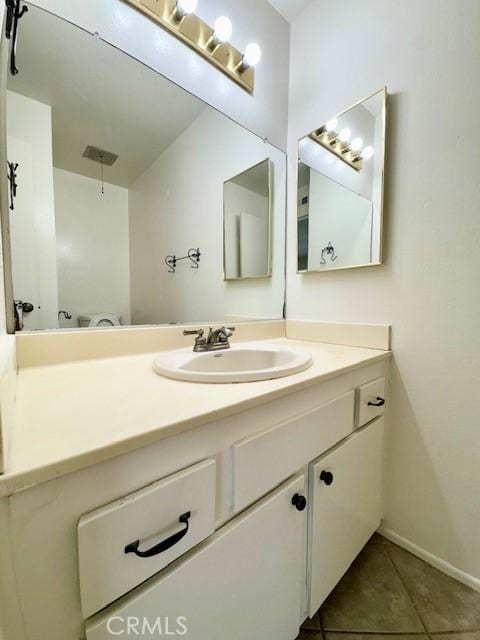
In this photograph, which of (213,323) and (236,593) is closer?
(236,593)

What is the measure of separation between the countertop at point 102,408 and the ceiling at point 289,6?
172 centimetres

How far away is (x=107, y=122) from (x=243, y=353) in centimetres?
95

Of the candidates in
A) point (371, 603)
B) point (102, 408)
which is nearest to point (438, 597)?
point (371, 603)

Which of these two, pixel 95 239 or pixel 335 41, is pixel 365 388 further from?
pixel 335 41

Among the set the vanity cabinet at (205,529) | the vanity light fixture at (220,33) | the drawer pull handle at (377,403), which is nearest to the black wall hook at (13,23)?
the vanity light fixture at (220,33)

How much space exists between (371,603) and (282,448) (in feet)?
2.40

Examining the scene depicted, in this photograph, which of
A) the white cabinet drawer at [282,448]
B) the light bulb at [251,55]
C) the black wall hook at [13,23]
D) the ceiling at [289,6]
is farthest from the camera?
the ceiling at [289,6]

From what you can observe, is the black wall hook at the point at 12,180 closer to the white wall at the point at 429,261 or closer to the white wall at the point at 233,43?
the white wall at the point at 233,43

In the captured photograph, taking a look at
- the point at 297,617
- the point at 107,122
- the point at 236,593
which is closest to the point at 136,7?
the point at 107,122

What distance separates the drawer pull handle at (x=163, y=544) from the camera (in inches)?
14.8

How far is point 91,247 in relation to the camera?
0.88 meters

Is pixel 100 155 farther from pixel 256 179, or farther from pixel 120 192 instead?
pixel 256 179

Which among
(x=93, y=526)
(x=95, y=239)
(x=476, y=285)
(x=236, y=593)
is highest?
(x=95, y=239)

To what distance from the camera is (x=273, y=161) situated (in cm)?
139
